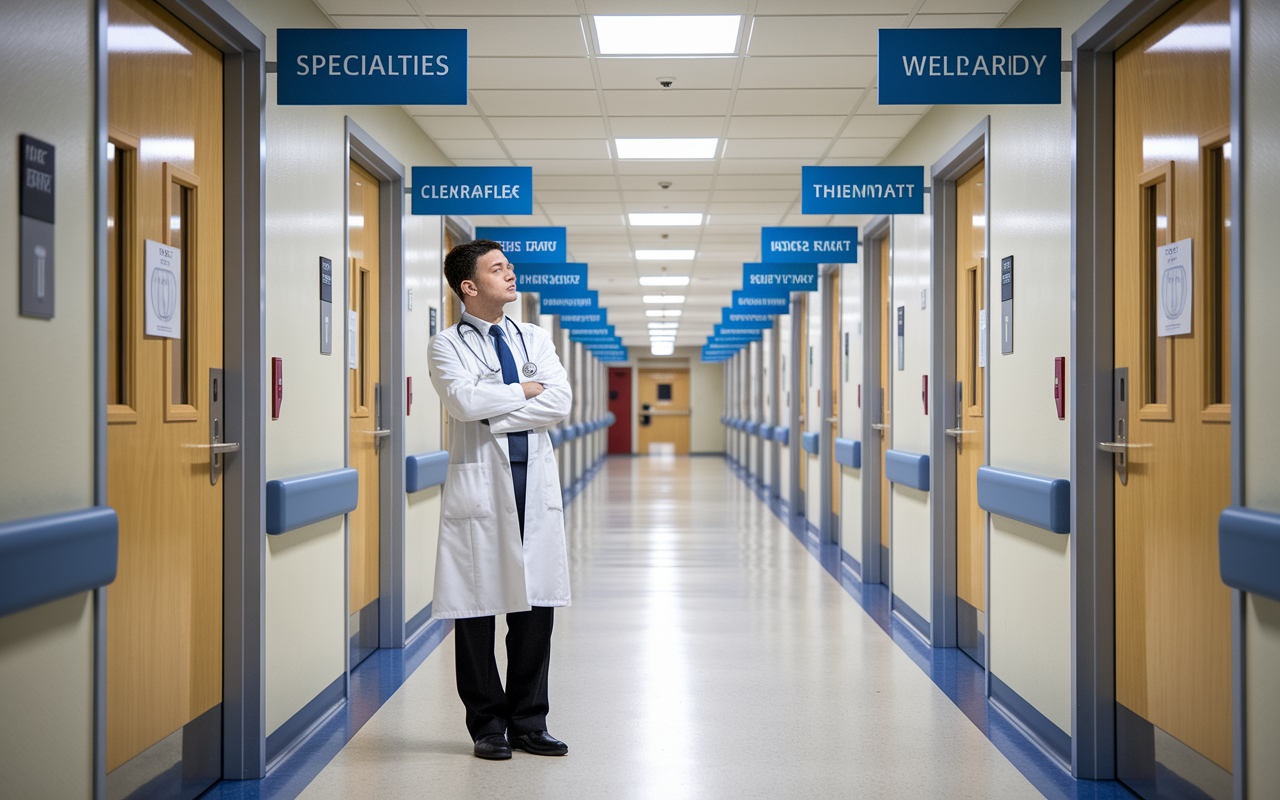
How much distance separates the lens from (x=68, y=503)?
2102 millimetres

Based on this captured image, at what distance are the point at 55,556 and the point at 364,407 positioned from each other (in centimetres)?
270

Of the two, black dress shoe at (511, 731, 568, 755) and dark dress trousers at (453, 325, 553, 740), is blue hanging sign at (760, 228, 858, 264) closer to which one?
dark dress trousers at (453, 325, 553, 740)

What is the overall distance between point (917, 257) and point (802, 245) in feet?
3.97

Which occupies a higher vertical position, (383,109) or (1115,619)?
(383,109)

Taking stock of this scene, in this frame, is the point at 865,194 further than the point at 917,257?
No

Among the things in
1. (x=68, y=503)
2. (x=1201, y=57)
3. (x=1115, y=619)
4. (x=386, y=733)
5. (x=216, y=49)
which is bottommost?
(x=386, y=733)

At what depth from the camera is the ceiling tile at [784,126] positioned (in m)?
5.23

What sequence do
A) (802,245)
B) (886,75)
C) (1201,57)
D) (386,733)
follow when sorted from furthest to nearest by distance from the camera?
(802,245)
(386,733)
(886,75)
(1201,57)

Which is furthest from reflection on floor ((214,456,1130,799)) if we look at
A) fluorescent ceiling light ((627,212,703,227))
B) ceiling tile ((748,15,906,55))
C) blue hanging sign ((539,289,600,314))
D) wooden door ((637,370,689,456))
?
wooden door ((637,370,689,456))

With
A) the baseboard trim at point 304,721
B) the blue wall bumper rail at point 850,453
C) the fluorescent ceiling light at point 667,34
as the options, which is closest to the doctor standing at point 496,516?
the baseboard trim at point 304,721

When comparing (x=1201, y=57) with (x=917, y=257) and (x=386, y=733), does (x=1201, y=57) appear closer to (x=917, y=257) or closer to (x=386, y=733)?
(x=917, y=257)

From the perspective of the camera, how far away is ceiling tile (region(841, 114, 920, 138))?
5.20 metres

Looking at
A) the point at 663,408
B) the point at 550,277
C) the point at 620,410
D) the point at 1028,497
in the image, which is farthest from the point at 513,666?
the point at 663,408

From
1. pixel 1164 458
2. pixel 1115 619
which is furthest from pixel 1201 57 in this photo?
pixel 1115 619
